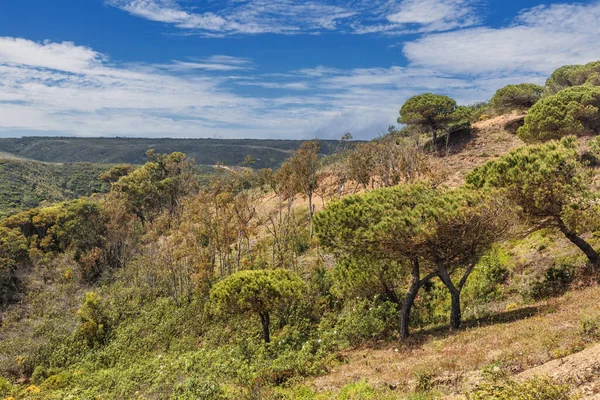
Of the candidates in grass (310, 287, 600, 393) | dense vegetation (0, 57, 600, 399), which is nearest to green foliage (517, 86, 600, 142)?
dense vegetation (0, 57, 600, 399)

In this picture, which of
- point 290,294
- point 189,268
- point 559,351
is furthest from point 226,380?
point 189,268

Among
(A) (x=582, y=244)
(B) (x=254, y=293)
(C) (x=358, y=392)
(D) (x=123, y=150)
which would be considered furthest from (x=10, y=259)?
(D) (x=123, y=150)

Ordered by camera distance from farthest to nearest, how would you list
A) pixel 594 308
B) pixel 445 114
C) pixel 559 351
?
pixel 445 114
pixel 594 308
pixel 559 351

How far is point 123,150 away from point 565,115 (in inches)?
6765

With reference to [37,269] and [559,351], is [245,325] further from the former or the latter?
[37,269]

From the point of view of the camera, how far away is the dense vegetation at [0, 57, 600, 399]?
11219 mm

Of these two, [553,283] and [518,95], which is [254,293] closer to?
[553,283]

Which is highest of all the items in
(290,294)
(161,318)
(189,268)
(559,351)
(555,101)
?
(555,101)

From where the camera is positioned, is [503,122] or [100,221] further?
[503,122]

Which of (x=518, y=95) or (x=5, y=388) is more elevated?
(x=518, y=95)

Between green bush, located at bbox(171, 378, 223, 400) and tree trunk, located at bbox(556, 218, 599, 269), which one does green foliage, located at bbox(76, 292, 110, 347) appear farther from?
tree trunk, located at bbox(556, 218, 599, 269)

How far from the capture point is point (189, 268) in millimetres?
27594

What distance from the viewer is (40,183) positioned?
76625mm

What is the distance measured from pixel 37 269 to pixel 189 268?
53.9 ft
